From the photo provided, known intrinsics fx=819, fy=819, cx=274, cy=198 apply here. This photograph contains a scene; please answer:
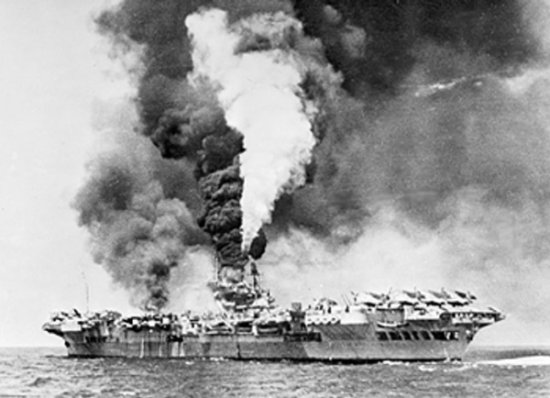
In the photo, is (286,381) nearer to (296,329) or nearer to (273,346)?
(296,329)

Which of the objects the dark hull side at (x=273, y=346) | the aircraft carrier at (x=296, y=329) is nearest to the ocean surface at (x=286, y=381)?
the dark hull side at (x=273, y=346)

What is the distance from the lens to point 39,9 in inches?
765

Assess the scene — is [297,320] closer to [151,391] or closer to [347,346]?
[347,346]

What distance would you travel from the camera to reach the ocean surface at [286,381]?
18.9m

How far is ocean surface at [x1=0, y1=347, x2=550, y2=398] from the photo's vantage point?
18891 mm

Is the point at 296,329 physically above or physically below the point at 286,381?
above

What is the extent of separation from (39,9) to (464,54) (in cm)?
1079

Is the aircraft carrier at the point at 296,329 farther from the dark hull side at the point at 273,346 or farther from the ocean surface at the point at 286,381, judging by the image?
the ocean surface at the point at 286,381

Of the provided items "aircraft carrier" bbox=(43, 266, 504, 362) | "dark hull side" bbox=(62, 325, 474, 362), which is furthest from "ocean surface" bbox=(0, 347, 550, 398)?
"aircraft carrier" bbox=(43, 266, 504, 362)

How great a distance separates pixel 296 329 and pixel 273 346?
1421 millimetres

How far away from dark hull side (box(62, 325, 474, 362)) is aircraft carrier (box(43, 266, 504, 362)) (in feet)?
0.12

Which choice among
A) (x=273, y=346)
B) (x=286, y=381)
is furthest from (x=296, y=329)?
(x=286, y=381)

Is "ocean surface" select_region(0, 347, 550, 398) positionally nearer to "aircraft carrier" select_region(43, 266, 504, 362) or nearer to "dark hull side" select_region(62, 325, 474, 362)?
"dark hull side" select_region(62, 325, 474, 362)

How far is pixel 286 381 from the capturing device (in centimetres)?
2134
